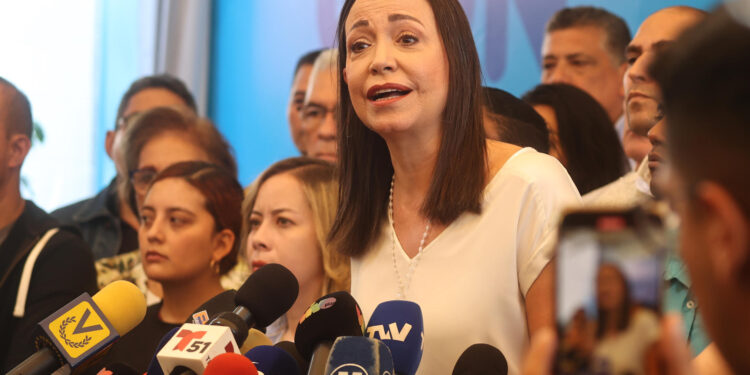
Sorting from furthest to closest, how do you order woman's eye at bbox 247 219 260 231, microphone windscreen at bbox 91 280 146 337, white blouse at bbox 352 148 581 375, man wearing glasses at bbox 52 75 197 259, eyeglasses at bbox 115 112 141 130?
eyeglasses at bbox 115 112 141 130, man wearing glasses at bbox 52 75 197 259, woman's eye at bbox 247 219 260 231, white blouse at bbox 352 148 581 375, microphone windscreen at bbox 91 280 146 337

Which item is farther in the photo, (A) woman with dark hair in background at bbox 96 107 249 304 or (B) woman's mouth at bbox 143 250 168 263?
(A) woman with dark hair in background at bbox 96 107 249 304

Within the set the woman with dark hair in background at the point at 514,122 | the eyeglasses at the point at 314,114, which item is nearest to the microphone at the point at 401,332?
the woman with dark hair in background at the point at 514,122

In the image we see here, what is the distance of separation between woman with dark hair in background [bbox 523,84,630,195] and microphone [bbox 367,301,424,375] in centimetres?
146

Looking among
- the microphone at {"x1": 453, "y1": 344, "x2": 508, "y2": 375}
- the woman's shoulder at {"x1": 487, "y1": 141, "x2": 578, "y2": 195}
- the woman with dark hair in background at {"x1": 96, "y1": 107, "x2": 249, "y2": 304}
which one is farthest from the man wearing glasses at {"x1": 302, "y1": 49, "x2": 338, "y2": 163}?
the microphone at {"x1": 453, "y1": 344, "x2": 508, "y2": 375}

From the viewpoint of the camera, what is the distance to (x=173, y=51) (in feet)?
20.6

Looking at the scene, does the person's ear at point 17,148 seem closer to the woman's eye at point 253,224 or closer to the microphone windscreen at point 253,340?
the woman's eye at point 253,224

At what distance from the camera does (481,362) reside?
1.23 metres

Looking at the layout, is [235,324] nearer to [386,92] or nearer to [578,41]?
[386,92]

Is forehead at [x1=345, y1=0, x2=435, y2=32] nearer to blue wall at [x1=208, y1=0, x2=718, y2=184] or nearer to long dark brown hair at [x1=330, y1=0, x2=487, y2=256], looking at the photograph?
long dark brown hair at [x1=330, y1=0, x2=487, y2=256]

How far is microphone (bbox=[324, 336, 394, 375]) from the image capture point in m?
1.12

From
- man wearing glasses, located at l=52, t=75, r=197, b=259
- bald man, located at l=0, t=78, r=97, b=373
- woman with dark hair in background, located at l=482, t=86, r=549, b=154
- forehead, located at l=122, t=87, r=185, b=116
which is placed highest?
woman with dark hair in background, located at l=482, t=86, r=549, b=154

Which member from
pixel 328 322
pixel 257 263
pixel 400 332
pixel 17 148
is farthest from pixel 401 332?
pixel 17 148

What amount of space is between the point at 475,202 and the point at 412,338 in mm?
532

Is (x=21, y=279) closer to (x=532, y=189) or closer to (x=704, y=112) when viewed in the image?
(x=532, y=189)
